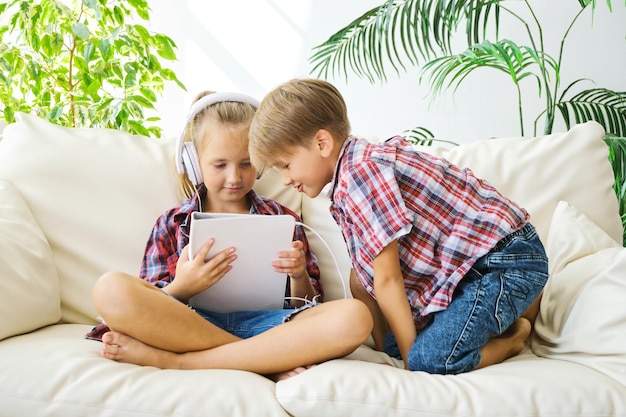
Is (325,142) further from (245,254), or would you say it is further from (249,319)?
(249,319)

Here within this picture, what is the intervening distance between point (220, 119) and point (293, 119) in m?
0.30

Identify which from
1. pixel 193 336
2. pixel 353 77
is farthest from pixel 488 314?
pixel 353 77

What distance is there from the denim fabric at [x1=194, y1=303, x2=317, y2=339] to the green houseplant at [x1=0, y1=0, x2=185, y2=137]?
0.88 m

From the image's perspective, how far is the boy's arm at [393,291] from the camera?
136 centimetres

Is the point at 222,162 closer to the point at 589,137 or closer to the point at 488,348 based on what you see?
the point at 488,348

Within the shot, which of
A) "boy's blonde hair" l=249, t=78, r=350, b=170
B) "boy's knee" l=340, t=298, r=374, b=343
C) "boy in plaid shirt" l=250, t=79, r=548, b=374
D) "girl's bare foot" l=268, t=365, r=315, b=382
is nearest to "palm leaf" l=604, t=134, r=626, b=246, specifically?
"boy in plaid shirt" l=250, t=79, r=548, b=374

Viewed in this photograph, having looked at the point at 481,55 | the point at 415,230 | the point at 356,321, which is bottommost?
the point at 356,321

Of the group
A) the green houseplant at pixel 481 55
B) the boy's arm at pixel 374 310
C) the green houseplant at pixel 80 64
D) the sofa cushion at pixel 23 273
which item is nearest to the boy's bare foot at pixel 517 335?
the boy's arm at pixel 374 310

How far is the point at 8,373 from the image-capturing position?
1.13 metres

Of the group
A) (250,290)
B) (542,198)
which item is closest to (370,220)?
(250,290)

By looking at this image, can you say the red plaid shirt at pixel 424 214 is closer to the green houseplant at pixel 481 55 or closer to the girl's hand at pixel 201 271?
the girl's hand at pixel 201 271

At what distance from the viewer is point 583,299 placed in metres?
1.40

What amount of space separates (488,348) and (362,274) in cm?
30

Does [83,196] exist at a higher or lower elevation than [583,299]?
higher
